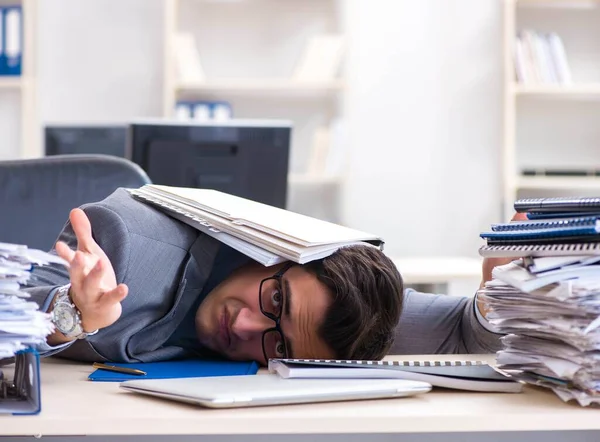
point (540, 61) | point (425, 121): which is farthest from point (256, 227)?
point (425, 121)

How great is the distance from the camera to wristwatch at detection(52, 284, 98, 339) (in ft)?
2.99

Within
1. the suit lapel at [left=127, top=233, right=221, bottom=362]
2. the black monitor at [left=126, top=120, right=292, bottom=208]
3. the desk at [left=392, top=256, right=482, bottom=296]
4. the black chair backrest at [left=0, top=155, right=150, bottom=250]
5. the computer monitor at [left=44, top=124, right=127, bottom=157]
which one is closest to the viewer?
the suit lapel at [left=127, top=233, right=221, bottom=362]

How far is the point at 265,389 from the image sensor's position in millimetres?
834

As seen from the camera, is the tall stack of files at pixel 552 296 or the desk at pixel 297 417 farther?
the tall stack of files at pixel 552 296

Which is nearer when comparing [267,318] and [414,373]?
[414,373]

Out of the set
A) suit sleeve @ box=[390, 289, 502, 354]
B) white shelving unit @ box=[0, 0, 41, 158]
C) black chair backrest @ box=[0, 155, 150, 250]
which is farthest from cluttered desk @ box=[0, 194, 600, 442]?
white shelving unit @ box=[0, 0, 41, 158]

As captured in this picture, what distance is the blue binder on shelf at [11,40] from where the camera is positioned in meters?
4.23

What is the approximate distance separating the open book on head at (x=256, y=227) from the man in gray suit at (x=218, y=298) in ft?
0.09

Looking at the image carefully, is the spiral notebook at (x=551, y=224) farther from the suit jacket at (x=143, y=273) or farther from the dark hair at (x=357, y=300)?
the suit jacket at (x=143, y=273)

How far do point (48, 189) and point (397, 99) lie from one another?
3.04 m

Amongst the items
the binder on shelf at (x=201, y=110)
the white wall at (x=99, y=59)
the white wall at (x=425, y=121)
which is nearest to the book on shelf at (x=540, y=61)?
the white wall at (x=425, y=121)

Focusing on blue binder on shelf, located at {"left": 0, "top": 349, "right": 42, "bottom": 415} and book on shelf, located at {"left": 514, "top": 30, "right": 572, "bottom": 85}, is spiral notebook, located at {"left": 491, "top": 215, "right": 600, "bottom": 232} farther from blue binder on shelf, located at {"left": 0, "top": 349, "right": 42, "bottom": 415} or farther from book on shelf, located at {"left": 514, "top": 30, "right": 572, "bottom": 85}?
book on shelf, located at {"left": 514, "top": 30, "right": 572, "bottom": 85}

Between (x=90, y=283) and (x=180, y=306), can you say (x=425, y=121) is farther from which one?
(x=90, y=283)

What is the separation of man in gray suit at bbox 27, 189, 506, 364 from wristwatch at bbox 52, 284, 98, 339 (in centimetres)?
10
